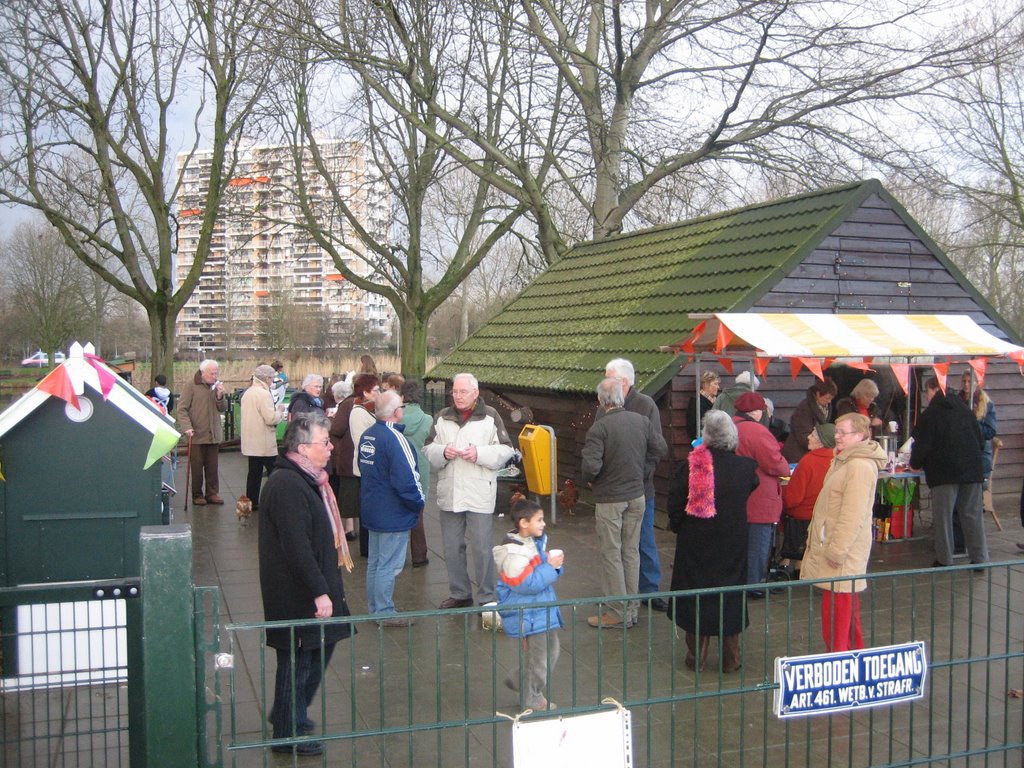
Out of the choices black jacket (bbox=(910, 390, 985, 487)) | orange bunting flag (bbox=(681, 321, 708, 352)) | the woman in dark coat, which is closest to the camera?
the woman in dark coat

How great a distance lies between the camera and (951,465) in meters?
8.53

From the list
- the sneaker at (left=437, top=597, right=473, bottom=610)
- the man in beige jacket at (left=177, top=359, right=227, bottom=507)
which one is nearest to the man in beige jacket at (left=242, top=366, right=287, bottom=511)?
the man in beige jacket at (left=177, top=359, right=227, bottom=507)

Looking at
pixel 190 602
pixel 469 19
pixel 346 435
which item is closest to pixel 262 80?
pixel 469 19

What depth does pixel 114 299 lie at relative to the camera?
143 ft

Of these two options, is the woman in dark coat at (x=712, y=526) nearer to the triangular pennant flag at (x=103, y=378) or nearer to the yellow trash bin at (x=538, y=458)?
the triangular pennant flag at (x=103, y=378)

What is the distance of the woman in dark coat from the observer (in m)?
6.07

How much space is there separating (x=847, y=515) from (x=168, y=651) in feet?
A: 13.7

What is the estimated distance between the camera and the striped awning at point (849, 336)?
328 inches

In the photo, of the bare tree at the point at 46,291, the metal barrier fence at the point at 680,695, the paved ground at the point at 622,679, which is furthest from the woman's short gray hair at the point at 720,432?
the bare tree at the point at 46,291

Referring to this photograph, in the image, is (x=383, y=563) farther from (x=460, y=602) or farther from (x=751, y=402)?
(x=751, y=402)

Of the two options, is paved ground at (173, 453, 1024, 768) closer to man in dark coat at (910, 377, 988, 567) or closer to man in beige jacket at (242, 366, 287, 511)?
man in dark coat at (910, 377, 988, 567)

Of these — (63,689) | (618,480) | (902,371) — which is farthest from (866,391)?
(63,689)

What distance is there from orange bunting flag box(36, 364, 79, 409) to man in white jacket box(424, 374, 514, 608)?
8.40 ft

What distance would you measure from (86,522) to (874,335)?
677 centimetres
